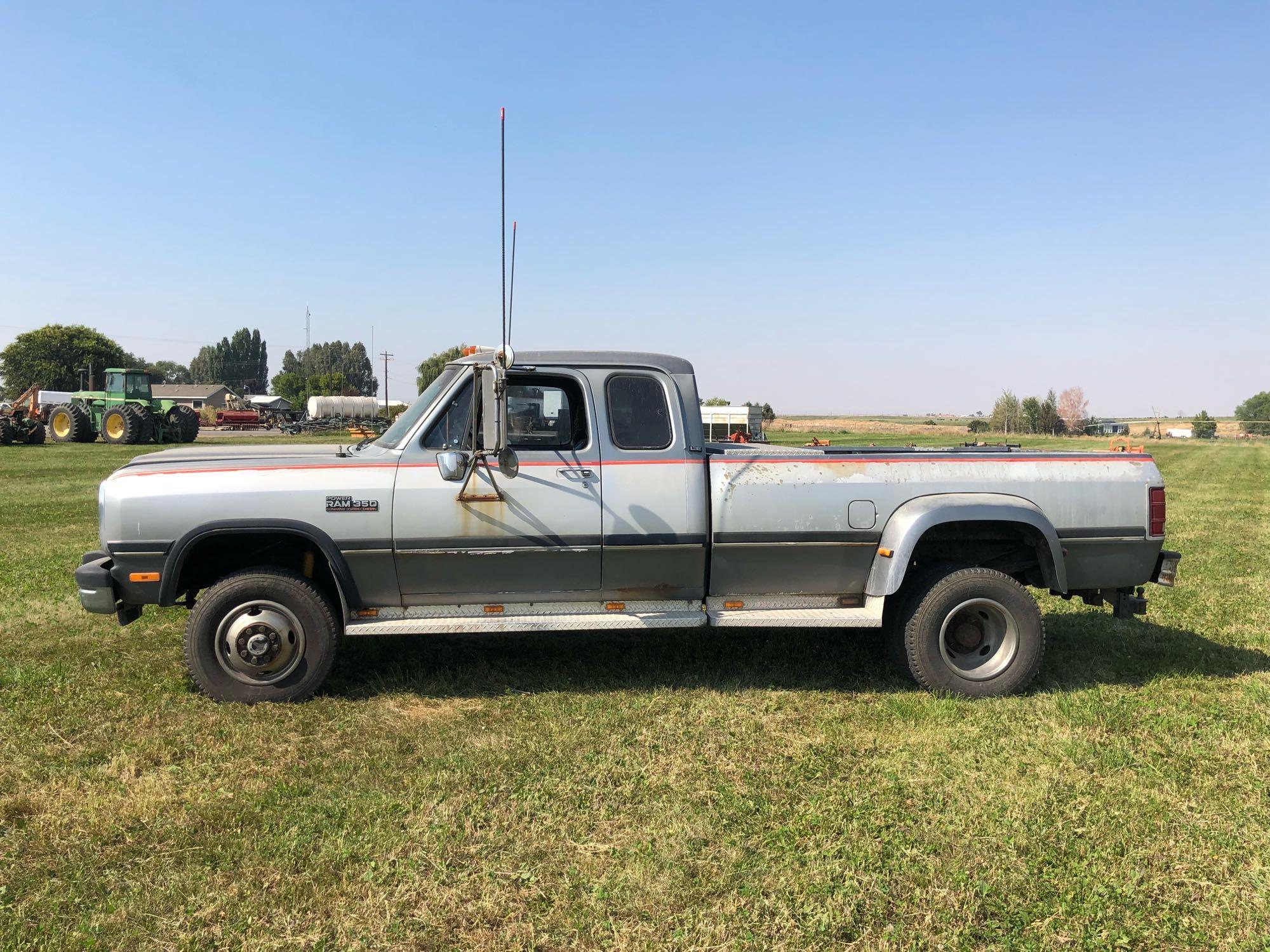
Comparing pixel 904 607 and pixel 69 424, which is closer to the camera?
pixel 904 607

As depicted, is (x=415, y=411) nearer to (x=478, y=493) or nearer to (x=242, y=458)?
(x=478, y=493)

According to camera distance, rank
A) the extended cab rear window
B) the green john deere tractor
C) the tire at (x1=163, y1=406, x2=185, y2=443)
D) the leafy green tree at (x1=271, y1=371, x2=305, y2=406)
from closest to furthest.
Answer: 1. the extended cab rear window
2. the green john deere tractor
3. the tire at (x1=163, y1=406, x2=185, y2=443)
4. the leafy green tree at (x1=271, y1=371, x2=305, y2=406)

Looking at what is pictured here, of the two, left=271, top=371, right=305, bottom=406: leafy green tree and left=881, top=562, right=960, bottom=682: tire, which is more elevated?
left=271, top=371, right=305, bottom=406: leafy green tree

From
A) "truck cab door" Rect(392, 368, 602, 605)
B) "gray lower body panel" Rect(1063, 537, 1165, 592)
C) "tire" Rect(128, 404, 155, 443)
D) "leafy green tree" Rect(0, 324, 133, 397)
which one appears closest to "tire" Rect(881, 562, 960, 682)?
"gray lower body panel" Rect(1063, 537, 1165, 592)

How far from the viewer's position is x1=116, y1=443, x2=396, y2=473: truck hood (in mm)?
5020

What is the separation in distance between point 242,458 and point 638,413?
244cm

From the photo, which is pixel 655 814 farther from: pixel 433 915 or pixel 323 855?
pixel 323 855

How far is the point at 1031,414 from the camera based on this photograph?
72.1m

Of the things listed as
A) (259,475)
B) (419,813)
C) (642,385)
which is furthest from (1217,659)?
(259,475)

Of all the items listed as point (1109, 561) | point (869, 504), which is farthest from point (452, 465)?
point (1109, 561)

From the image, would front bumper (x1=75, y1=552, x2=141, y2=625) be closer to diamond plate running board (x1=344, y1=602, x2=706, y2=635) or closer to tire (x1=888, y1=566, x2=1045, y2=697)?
diamond plate running board (x1=344, y1=602, x2=706, y2=635)

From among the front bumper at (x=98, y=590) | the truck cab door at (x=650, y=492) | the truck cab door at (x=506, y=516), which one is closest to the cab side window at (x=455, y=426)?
the truck cab door at (x=506, y=516)

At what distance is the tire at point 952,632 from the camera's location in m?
5.19

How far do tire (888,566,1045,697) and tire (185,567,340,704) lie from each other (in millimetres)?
3482
